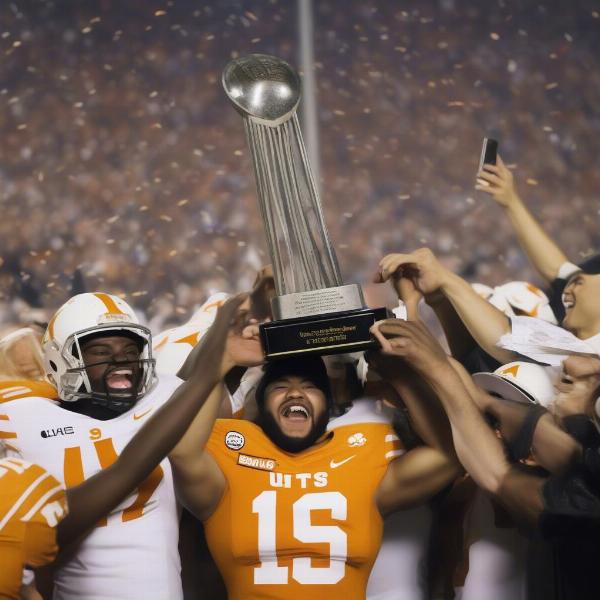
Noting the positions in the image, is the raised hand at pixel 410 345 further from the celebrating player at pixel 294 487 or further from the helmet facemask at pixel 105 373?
the helmet facemask at pixel 105 373

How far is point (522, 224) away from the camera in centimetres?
241

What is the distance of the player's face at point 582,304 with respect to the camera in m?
2.06

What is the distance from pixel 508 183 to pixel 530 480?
3.41 feet

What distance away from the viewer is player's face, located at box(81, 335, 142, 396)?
1676 mm

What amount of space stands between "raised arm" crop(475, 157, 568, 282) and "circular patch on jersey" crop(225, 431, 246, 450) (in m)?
1.01

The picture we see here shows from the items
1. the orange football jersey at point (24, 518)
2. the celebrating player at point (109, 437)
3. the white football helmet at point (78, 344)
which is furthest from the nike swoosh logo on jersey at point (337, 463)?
the orange football jersey at point (24, 518)

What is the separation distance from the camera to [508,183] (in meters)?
2.35

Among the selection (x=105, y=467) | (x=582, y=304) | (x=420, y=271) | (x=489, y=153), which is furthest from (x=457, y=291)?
(x=105, y=467)

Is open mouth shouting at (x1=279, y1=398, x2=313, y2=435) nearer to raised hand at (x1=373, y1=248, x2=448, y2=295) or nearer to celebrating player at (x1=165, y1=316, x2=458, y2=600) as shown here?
celebrating player at (x1=165, y1=316, x2=458, y2=600)

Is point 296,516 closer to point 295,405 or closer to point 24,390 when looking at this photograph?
point 295,405

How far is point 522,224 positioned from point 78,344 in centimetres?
129

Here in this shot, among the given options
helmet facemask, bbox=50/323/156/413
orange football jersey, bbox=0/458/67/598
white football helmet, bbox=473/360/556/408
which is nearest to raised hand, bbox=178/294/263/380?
helmet facemask, bbox=50/323/156/413

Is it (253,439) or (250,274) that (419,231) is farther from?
(253,439)

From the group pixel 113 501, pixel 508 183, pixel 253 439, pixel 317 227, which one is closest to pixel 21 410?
pixel 113 501
